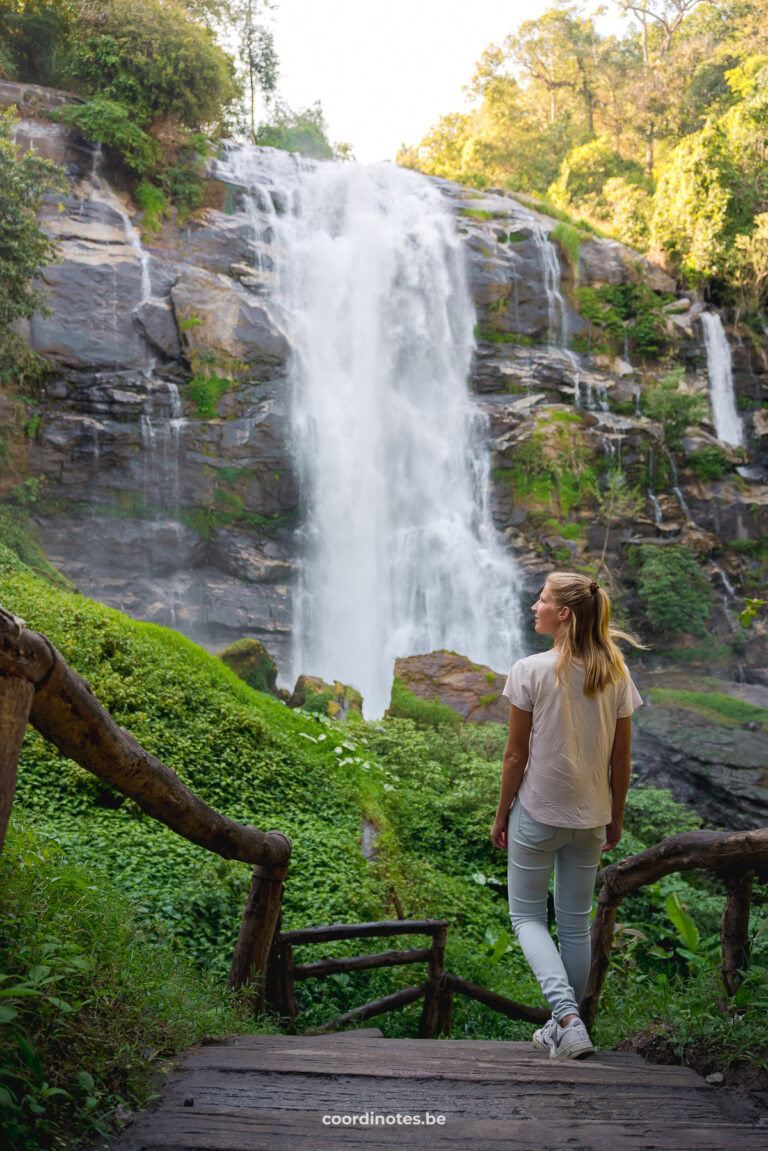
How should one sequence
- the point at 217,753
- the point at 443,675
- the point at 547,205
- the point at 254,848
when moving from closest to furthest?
the point at 254,848, the point at 217,753, the point at 443,675, the point at 547,205

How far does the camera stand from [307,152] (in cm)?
3306

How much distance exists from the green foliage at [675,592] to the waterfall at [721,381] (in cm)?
617

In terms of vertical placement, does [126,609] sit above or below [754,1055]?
below

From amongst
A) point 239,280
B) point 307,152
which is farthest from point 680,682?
point 307,152

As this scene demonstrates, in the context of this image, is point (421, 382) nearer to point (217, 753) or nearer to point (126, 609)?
point (126, 609)

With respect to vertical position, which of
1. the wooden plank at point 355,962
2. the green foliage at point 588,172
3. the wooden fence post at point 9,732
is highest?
the green foliage at point 588,172

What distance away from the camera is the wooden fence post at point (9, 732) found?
5.56 ft

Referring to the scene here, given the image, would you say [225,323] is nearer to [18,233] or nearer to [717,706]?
[18,233]

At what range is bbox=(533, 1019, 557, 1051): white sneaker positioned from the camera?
103 inches

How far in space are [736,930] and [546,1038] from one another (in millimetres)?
770

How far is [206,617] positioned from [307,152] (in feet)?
79.5

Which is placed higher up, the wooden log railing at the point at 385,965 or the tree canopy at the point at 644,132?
the tree canopy at the point at 644,132

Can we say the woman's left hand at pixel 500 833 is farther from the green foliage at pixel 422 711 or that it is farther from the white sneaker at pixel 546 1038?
the green foliage at pixel 422 711

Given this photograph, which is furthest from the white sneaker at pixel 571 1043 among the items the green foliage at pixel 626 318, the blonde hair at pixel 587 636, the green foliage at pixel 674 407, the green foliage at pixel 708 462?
the green foliage at pixel 626 318
